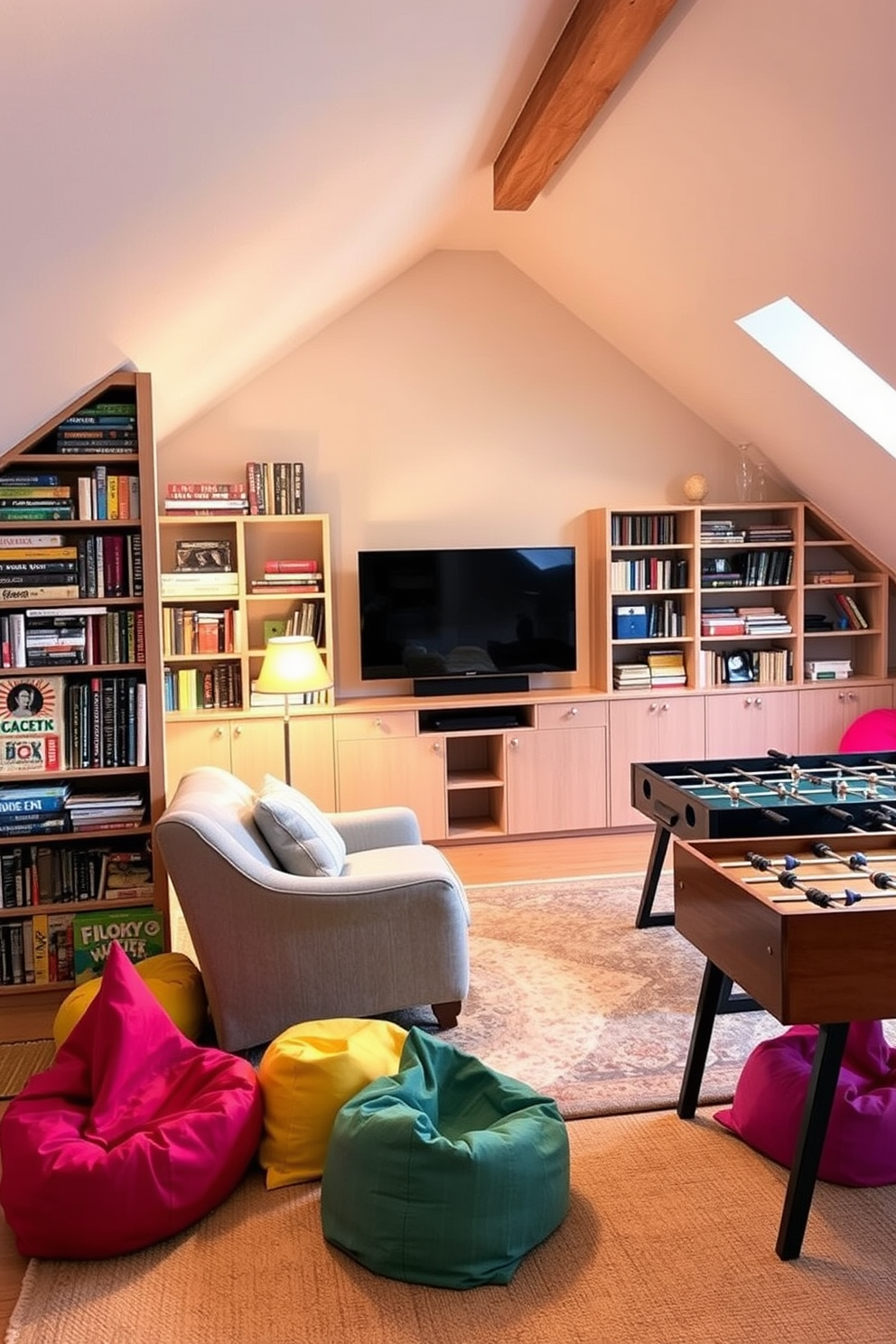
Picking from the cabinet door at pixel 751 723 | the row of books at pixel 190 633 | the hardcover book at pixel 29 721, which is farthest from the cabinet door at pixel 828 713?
the hardcover book at pixel 29 721

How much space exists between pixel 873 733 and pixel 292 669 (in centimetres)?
305

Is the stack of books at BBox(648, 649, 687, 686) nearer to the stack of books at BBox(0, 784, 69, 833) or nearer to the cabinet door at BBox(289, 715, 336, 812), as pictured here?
the cabinet door at BBox(289, 715, 336, 812)

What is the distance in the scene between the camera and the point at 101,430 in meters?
3.61

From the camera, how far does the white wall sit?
18.3ft

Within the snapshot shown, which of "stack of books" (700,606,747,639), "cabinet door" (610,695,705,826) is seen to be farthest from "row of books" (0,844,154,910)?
"stack of books" (700,606,747,639)

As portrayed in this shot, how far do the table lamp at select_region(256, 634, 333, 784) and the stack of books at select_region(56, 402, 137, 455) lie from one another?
1.23 meters

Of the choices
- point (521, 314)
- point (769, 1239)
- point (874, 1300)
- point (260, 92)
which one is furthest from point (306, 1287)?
point (521, 314)

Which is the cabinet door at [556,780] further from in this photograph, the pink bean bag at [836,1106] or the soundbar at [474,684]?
the pink bean bag at [836,1106]

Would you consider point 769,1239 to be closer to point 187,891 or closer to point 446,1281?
point 446,1281

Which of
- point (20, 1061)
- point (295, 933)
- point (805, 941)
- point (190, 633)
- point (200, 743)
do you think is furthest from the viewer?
point (190, 633)

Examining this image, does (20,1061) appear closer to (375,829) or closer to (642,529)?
(375,829)

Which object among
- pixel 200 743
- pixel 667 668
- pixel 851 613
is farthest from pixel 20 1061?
pixel 851 613

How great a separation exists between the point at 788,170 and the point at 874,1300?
321 cm

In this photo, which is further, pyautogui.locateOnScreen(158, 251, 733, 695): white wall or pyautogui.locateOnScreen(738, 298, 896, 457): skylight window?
pyautogui.locateOnScreen(158, 251, 733, 695): white wall
